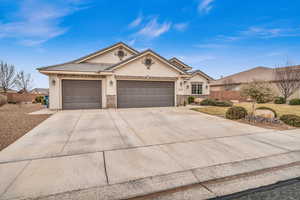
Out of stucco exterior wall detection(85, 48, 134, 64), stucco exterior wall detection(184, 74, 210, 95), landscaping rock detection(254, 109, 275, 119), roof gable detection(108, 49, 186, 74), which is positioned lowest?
landscaping rock detection(254, 109, 275, 119)

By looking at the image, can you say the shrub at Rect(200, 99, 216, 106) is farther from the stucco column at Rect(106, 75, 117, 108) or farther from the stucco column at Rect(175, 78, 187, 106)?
the stucco column at Rect(106, 75, 117, 108)

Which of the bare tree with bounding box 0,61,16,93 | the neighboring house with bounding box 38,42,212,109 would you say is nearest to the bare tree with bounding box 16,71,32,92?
the bare tree with bounding box 0,61,16,93

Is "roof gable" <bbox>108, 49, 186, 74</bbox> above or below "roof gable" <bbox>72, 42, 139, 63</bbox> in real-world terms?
below

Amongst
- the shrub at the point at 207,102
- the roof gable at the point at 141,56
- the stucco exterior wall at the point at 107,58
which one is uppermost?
the stucco exterior wall at the point at 107,58

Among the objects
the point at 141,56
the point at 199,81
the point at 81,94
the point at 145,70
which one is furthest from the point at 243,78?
the point at 81,94

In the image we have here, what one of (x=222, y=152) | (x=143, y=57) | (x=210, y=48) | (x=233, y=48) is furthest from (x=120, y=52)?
(x=222, y=152)

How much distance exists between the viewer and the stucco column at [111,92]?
12008mm

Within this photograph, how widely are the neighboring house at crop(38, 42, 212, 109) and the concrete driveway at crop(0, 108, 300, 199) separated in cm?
634

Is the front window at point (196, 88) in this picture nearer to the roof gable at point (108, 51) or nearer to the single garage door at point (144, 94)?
the single garage door at point (144, 94)

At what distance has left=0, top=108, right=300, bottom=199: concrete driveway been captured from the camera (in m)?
2.39

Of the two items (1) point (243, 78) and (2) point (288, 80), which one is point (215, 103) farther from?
(1) point (243, 78)

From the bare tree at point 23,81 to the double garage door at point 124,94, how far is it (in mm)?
29691

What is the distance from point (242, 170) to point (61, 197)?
3537mm

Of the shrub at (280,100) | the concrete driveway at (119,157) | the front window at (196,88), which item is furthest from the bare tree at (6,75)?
the shrub at (280,100)
